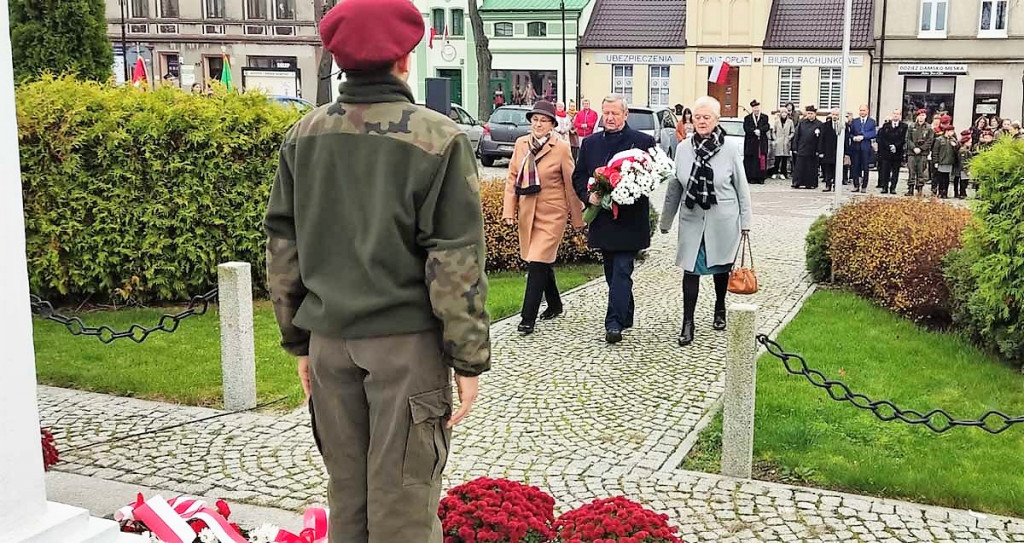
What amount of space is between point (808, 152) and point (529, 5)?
83.9ft

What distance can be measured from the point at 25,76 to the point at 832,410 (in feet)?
29.2

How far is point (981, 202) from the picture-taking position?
8359 mm

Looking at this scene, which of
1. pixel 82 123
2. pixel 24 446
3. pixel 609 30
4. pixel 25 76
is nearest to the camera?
pixel 24 446

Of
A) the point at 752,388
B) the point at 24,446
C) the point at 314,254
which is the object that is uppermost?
the point at 314,254

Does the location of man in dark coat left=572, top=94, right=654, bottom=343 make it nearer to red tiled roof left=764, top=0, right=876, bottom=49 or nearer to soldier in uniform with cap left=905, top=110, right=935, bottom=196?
soldier in uniform with cap left=905, top=110, right=935, bottom=196

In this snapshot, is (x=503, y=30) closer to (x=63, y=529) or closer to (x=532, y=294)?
(x=532, y=294)

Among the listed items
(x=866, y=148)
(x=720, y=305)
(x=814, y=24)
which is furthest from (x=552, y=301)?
(x=814, y=24)

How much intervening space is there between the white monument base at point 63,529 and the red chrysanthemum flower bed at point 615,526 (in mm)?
1754

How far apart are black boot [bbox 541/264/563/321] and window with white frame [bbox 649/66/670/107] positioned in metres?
35.9

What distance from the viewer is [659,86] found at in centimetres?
4475

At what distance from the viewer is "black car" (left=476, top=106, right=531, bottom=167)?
28906mm

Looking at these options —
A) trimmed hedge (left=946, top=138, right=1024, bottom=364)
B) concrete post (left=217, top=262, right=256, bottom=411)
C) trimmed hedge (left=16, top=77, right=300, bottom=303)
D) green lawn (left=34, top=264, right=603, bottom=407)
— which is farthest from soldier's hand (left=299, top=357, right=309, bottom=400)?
trimmed hedge (left=16, top=77, right=300, bottom=303)

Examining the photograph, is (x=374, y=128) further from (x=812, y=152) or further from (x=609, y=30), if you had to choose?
(x=609, y=30)

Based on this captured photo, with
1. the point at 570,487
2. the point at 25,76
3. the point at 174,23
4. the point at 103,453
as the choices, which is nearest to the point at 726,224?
the point at 570,487
